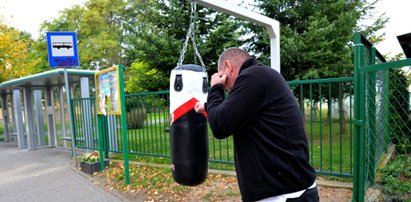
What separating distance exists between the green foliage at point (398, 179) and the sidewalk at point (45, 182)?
3787mm

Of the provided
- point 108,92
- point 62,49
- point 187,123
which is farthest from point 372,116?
point 62,49

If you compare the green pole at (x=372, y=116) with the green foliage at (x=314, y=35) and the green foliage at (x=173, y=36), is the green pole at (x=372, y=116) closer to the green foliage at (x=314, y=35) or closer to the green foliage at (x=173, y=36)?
the green foliage at (x=314, y=35)

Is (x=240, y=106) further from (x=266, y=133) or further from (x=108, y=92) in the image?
(x=108, y=92)

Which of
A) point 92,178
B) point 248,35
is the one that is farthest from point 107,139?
point 248,35

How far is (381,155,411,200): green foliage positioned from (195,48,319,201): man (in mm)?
2517

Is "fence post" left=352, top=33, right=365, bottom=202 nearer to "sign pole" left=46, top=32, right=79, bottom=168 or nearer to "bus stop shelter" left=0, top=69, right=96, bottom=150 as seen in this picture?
"sign pole" left=46, top=32, right=79, bottom=168

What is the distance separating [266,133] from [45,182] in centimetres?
540

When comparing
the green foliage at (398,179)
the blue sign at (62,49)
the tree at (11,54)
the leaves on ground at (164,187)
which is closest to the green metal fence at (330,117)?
the green foliage at (398,179)

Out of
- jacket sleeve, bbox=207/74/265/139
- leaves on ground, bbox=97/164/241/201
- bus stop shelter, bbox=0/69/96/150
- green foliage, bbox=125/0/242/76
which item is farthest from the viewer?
green foliage, bbox=125/0/242/76

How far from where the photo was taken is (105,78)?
5.39m

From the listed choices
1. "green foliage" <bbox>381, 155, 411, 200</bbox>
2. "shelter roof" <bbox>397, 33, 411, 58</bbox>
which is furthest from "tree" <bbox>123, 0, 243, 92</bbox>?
"green foliage" <bbox>381, 155, 411, 200</bbox>

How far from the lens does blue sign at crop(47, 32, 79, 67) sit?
5.95 meters

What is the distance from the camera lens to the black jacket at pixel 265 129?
1.66 metres

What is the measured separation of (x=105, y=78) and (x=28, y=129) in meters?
5.59
